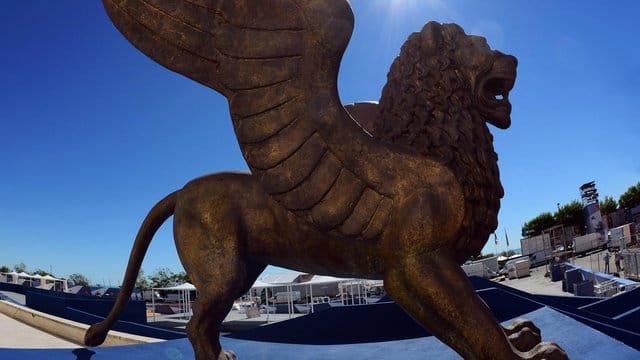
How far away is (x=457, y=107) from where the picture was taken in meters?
2.45

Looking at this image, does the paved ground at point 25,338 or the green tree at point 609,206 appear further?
the green tree at point 609,206

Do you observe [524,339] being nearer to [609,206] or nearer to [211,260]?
[211,260]

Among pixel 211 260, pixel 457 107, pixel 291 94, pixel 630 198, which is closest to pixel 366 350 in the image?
pixel 211 260

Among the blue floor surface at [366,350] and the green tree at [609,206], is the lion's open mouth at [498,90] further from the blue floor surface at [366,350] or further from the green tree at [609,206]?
the green tree at [609,206]

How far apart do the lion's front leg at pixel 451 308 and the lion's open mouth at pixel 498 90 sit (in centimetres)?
83

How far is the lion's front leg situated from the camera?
2070mm

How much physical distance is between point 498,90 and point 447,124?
412mm

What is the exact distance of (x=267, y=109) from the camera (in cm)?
242

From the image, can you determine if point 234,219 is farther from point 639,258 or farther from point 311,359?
point 639,258

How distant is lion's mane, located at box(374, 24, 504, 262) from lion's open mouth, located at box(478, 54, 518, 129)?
0.08 meters

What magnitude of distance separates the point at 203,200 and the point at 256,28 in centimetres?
99

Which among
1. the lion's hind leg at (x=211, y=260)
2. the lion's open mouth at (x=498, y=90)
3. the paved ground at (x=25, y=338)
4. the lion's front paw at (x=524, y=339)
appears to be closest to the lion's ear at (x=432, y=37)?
the lion's open mouth at (x=498, y=90)

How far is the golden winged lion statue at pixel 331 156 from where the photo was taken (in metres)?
2.27

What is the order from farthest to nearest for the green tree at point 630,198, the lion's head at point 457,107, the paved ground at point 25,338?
the green tree at point 630,198
the paved ground at point 25,338
the lion's head at point 457,107
